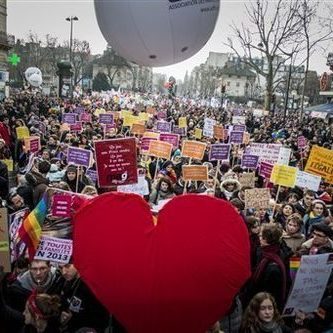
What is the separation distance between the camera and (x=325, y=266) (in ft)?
15.4

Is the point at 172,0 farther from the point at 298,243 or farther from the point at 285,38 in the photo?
the point at 285,38

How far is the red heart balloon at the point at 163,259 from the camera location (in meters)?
3.10

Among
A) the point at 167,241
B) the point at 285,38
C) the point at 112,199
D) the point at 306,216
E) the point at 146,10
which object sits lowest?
the point at 306,216

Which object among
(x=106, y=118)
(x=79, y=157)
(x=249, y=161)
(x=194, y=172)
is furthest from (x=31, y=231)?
(x=106, y=118)

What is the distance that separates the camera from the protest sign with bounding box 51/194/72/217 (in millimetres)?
5711

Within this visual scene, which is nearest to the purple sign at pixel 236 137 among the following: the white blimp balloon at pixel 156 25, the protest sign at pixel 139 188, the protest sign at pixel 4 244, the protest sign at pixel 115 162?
the protest sign at pixel 139 188

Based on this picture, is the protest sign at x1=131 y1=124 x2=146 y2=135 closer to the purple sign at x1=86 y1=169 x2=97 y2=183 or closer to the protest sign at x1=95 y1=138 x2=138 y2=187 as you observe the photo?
the purple sign at x1=86 y1=169 x2=97 y2=183

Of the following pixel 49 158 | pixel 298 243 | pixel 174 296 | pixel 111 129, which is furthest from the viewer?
pixel 111 129

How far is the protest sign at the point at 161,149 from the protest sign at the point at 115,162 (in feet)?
11.5

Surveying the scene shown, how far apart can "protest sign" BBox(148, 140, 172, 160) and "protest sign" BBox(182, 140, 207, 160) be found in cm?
71

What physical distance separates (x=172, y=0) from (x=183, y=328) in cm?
264

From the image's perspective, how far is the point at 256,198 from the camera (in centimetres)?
747

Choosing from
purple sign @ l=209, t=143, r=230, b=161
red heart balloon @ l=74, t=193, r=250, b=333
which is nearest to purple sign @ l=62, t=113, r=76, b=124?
purple sign @ l=209, t=143, r=230, b=161

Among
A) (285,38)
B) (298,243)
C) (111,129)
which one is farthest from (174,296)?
(285,38)
